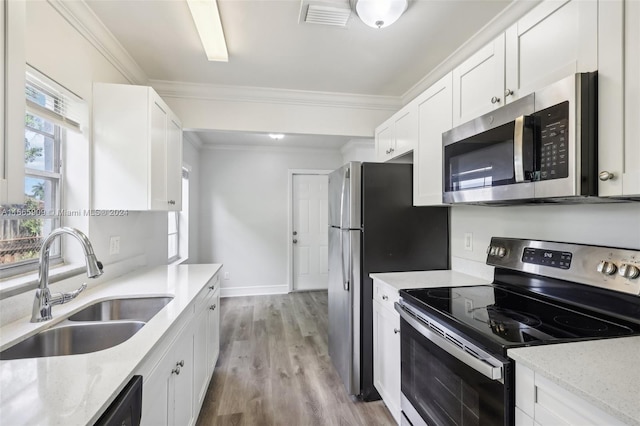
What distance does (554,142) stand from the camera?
1053mm

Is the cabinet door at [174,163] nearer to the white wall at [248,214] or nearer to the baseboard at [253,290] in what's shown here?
the white wall at [248,214]

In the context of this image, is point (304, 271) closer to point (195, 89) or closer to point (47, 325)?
point (195, 89)

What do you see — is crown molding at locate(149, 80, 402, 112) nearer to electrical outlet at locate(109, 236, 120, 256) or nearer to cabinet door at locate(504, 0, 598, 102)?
electrical outlet at locate(109, 236, 120, 256)

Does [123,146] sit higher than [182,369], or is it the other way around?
[123,146]

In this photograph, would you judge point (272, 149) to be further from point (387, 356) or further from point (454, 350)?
point (454, 350)

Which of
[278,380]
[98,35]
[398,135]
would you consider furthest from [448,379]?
[98,35]

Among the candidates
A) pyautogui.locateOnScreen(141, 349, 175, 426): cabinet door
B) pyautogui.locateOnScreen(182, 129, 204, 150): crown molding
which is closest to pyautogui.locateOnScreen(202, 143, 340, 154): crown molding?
pyautogui.locateOnScreen(182, 129, 204, 150): crown molding

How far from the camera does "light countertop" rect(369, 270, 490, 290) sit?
175 centimetres

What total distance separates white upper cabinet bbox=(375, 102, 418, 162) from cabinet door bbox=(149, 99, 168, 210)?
1.80m

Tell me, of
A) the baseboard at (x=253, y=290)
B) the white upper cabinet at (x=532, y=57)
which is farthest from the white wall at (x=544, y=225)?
the baseboard at (x=253, y=290)

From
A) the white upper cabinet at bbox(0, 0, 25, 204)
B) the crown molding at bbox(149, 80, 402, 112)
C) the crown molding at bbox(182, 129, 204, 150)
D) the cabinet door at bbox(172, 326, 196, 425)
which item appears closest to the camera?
the white upper cabinet at bbox(0, 0, 25, 204)

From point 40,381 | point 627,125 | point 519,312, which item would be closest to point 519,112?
point 627,125

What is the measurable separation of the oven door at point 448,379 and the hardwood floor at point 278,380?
0.65m

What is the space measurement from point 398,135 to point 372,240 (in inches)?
Answer: 36.0
